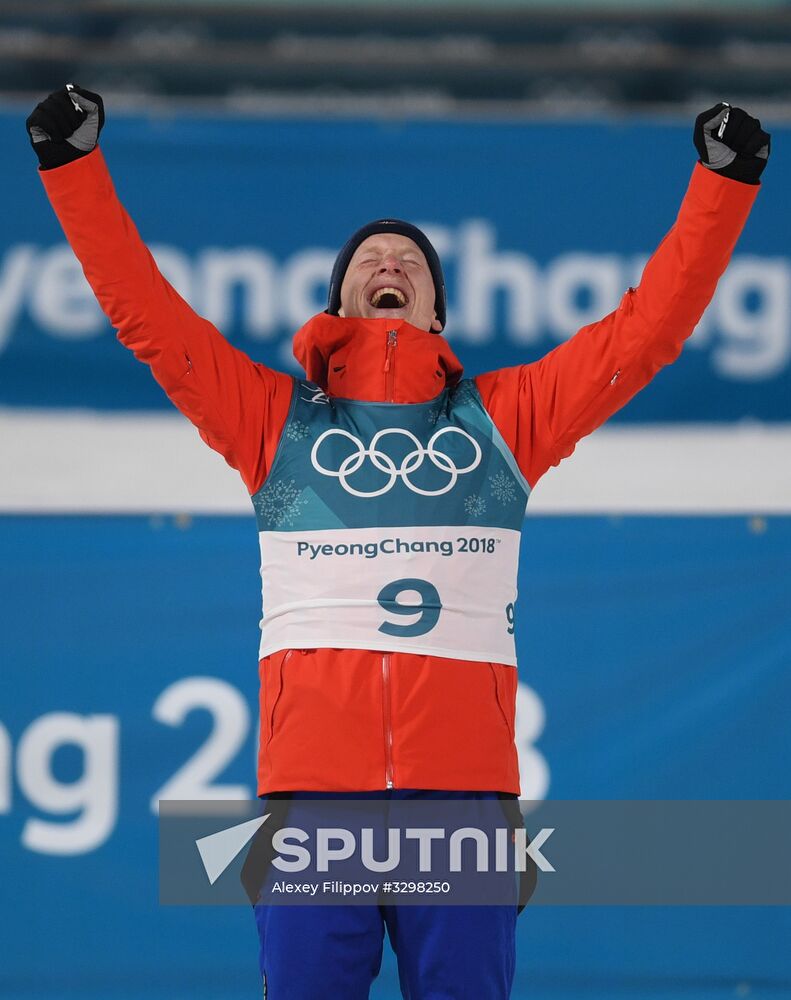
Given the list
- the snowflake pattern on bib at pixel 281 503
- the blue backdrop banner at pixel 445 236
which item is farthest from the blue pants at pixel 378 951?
the blue backdrop banner at pixel 445 236

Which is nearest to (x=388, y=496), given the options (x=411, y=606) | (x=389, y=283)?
(x=411, y=606)

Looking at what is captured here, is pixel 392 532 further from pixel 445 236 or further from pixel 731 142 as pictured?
pixel 445 236

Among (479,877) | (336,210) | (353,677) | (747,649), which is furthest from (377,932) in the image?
(336,210)

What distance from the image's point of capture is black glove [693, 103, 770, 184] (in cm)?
182

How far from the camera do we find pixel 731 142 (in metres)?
1.83

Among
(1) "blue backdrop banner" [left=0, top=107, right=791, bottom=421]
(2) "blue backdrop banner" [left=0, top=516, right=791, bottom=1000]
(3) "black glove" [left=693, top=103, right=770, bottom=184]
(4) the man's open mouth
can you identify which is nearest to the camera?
(3) "black glove" [left=693, top=103, right=770, bottom=184]

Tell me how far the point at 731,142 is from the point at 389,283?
1.91 ft

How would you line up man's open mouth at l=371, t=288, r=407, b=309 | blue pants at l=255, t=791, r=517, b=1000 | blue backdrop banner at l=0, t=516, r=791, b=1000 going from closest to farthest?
1. blue pants at l=255, t=791, r=517, b=1000
2. man's open mouth at l=371, t=288, r=407, b=309
3. blue backdrop banner at l=0, t=516, r=791, b=1000

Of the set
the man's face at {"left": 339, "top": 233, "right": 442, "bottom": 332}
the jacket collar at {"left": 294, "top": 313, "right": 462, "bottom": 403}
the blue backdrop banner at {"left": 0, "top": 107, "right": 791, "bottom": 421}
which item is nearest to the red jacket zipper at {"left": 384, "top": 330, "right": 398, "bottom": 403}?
the jacket collar at {"left": 294, "top": 313, "right": 462, "bottom": 403}

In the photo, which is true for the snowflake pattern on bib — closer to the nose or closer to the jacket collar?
the jacket collar

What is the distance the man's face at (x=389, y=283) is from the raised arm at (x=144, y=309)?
8.3 inches

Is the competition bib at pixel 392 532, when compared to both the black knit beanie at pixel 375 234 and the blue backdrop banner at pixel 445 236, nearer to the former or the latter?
the black knit beanie at pixel 375 234

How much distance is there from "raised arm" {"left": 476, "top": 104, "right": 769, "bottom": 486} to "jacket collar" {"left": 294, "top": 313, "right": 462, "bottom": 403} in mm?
93

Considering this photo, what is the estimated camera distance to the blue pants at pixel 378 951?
1.72 m
